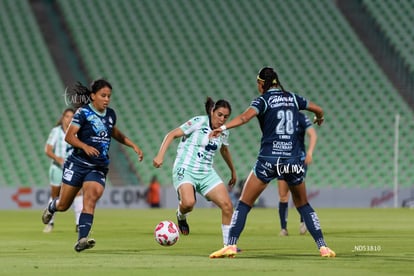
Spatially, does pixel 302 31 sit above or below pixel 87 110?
above

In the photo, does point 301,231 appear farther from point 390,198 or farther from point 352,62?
point 352,62

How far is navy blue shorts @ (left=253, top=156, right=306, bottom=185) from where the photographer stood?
11.4 meters

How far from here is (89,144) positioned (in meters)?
12.5

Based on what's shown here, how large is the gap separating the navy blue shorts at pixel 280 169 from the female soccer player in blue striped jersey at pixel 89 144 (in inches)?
86.5

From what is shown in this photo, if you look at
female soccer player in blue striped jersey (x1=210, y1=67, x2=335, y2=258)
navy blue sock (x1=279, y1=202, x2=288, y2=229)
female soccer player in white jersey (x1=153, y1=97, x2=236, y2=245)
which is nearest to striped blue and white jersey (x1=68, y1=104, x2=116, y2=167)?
female soccer player in white jersey (x1=153, y1=97, x2=236, y2=245)

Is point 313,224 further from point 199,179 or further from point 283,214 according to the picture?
point 283,214

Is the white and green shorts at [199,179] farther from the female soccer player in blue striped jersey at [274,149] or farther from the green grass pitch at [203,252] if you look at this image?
the female soccer player in blue striped jersey at [274,149]

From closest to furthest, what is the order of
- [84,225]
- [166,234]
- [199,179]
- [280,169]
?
[280,169] → [84,225] → [166,234] → [199,179]

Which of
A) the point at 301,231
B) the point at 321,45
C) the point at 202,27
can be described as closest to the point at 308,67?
the point at 321,45

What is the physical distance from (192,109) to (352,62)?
22.0 feet

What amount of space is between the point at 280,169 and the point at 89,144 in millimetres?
2621

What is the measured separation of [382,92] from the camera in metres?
36.5

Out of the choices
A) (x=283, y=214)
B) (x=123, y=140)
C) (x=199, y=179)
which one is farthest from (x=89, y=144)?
(x=283, y=214)

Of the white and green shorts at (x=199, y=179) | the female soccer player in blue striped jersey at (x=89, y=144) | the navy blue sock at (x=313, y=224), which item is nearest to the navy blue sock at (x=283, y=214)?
the white and green shorts at (x=199, y=179)
